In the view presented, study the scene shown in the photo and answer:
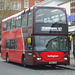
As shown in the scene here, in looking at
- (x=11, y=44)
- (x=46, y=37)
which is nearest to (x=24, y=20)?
(x=46, y=37)

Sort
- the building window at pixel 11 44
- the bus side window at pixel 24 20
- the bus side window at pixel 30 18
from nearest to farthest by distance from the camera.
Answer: the bus side window at pixel 30 18 < the bus side window at pixel 24 20 < the building window at pixel 11 44

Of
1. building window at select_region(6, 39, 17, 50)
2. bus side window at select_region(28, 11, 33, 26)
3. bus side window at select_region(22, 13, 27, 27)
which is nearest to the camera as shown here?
bus side window at select_region(28, 11, 33, 26)

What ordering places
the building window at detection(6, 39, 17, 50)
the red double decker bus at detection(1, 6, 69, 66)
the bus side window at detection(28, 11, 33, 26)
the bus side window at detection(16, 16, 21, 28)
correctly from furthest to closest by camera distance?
the building window at detection(6, 39, 17, 50) < the bus side window at detection(16, 16, 21, 28) < the bus side window at detection(28, 11, 33, 26) < the red double decker bus at detection(1, 6, 69, 66)

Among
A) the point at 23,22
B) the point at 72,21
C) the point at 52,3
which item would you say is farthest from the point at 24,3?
the point at 23,22

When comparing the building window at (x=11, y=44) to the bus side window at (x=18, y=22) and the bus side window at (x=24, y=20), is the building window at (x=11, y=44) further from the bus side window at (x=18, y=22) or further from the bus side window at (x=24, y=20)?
the bus side window at (x=24, y=20)

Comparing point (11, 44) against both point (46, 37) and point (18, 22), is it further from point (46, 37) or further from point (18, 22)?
point (46, 37)

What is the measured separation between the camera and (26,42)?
69.5 ft

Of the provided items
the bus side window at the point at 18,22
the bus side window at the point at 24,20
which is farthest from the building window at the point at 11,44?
the bus side window at the point at 24,20

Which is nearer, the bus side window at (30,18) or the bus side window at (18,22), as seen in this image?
the bus side window at (30,18)

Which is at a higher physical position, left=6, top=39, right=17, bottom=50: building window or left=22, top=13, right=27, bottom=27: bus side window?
left=22, top=13, right=27, bottom=27: bus side window

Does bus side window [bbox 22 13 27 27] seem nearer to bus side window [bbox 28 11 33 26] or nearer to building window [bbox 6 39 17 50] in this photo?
bus side window [bbox 28 11 33 26]

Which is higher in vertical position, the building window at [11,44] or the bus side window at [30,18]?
the bus side window at [30,18]

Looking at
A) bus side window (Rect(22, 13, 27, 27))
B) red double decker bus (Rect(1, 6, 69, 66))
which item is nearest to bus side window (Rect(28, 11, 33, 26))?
red double decker bus (Rect(1, 6, 69, 66))

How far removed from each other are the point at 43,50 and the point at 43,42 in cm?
52
